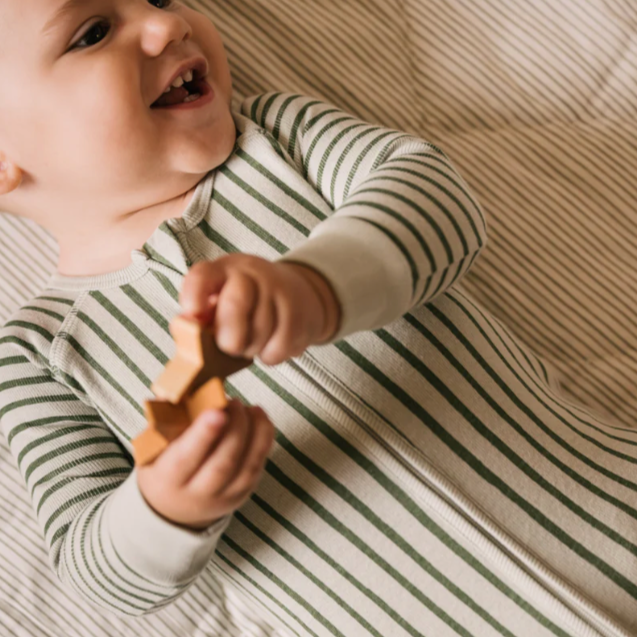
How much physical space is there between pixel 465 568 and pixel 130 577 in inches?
12.0

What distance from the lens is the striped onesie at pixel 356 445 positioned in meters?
0.62

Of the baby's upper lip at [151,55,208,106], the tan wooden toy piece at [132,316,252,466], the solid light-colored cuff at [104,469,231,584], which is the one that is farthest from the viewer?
the baby's upper lip at [151,55,208,106]

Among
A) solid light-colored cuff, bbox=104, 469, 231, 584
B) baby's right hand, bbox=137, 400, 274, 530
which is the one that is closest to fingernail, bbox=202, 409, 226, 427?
baby's right hand, bbox=137, 400, 274, 530

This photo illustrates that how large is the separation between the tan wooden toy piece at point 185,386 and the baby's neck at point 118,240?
1.10 ft

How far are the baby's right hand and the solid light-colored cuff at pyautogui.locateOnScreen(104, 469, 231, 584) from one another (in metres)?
0.03

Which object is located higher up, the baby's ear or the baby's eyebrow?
the baby's eyebrow

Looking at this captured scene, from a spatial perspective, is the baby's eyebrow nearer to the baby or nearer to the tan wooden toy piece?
the baby

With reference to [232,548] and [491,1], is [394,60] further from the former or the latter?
[232,548]

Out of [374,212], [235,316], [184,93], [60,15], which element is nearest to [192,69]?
[184,93]

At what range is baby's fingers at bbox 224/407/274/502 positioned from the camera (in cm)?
50

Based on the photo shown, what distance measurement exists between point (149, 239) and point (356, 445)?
30cm

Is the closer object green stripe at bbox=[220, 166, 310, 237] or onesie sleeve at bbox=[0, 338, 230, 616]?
onesie sleeve at bbox=[0, 338, 230, 616]

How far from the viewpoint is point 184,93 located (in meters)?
0.71

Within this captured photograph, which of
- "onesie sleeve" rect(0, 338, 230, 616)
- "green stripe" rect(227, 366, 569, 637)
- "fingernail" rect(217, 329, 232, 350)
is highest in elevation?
"fingernail" rect(217, 329, 232, 350)
